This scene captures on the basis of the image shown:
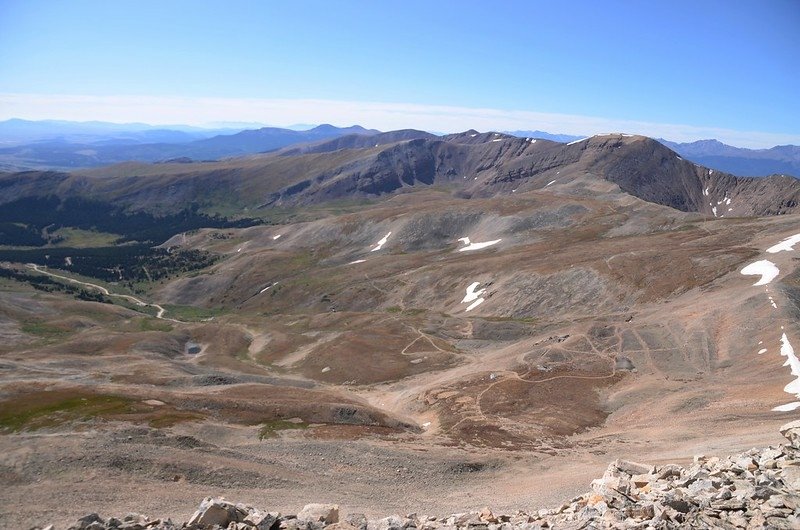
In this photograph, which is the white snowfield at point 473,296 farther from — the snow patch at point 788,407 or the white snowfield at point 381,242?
the snow patch at point 788,407

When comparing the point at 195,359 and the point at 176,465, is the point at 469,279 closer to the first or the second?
the point at 195,359

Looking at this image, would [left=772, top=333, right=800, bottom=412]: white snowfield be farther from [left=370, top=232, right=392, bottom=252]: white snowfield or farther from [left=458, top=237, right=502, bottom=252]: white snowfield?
[left=370, top=232, right=392, bottom=252]: white snowfield

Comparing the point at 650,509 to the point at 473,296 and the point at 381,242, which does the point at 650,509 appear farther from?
the point at 381,242

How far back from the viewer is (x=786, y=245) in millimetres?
102500

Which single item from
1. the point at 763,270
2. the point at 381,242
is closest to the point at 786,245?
the point at 763,270

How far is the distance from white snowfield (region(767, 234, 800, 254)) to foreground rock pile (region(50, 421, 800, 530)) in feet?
291

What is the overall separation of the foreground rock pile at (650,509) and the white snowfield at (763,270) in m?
71.2

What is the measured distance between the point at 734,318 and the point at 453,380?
42940 mm

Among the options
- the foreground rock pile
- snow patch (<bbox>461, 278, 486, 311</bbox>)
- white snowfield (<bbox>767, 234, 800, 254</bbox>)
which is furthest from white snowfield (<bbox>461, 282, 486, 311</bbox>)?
the foreground rock pile

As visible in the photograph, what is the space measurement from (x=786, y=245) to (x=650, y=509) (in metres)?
104

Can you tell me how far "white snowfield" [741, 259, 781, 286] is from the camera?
87.6 m

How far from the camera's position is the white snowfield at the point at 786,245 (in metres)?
100

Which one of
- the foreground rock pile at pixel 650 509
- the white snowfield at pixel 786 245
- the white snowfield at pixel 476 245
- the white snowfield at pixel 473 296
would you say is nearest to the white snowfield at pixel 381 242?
the white snowfield at pixel 476 245

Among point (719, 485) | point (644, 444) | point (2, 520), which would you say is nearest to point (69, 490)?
point (2, 520)
